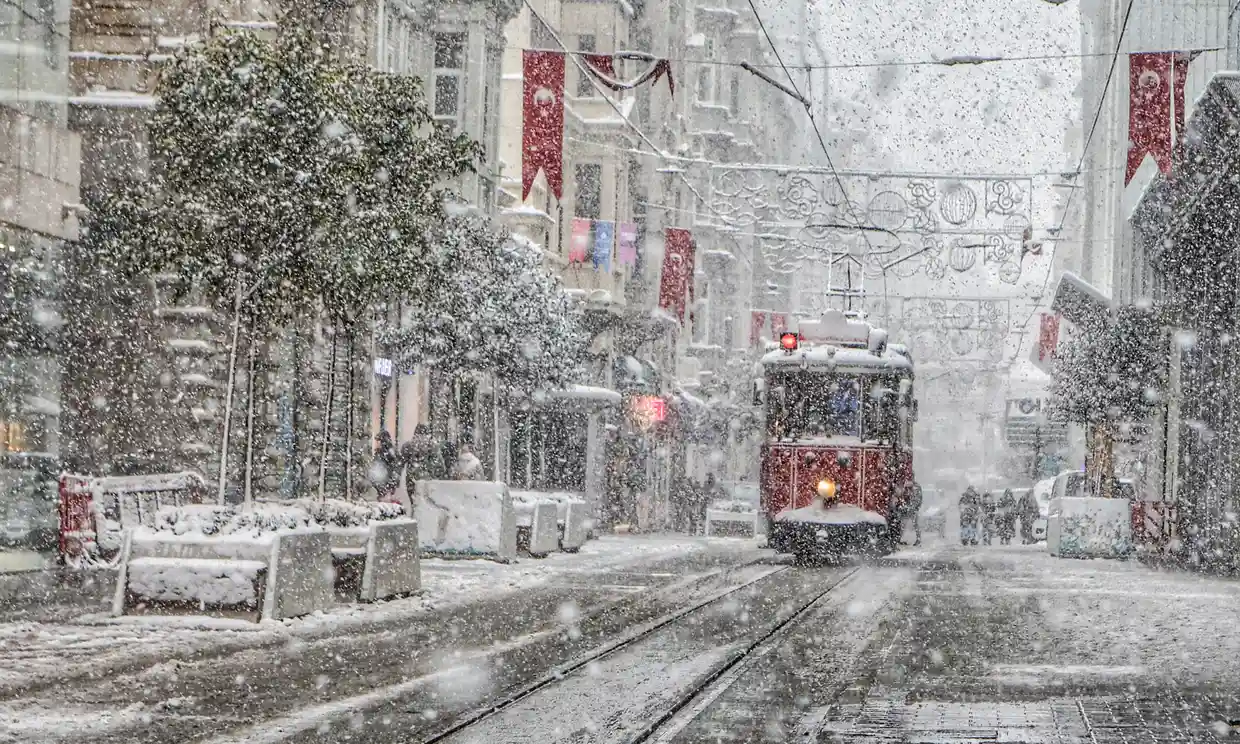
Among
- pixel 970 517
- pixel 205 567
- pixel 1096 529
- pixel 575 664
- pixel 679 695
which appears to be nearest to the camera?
pixel 679 695

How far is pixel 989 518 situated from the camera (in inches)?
2179

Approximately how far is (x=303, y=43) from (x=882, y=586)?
31.3ft

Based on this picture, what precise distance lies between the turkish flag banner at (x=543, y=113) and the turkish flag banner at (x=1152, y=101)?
7.14 metres

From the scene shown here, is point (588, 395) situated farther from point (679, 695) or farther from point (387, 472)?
point (679, 695)

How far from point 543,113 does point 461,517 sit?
537 centimetres

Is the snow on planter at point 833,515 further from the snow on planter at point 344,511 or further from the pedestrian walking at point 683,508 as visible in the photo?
the pedestrian walking at point 683,508

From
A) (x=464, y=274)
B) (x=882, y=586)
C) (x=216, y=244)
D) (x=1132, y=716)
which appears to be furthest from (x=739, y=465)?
(x=1132, y=716)

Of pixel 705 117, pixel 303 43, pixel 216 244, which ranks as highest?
pixel 705 117

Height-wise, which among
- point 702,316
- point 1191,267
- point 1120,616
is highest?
point 702,316

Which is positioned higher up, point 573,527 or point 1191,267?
point 1191,267

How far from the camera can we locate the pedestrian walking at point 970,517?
5369 cm

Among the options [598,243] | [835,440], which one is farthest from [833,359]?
[598,243]

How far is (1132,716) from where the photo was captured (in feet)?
34.4

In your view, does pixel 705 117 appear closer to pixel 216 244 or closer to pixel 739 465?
pixel 739 465
